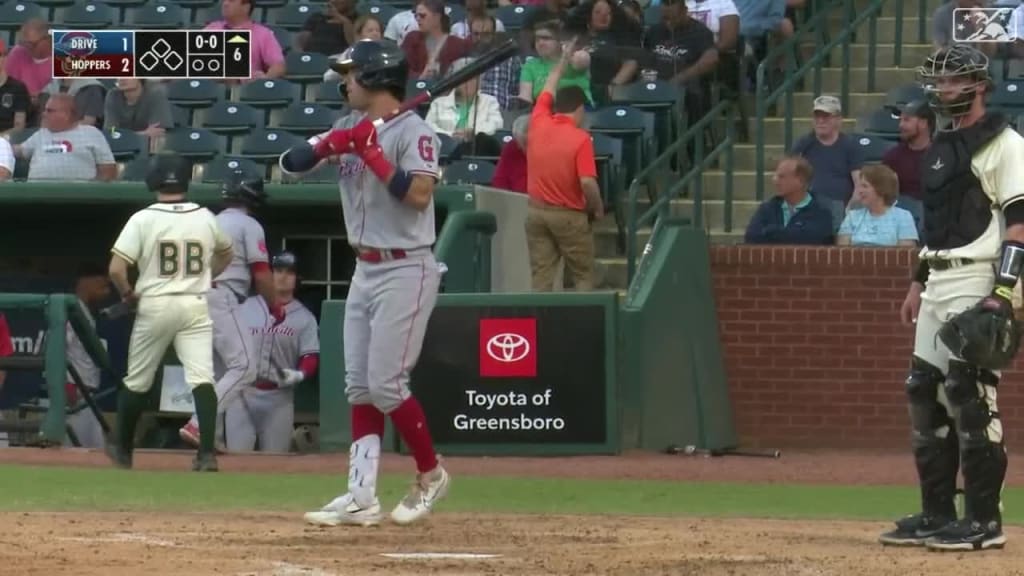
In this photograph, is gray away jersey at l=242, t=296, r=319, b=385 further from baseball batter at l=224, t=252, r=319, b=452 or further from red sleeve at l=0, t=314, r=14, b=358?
red sleeve at l=0, t=314, r=14, b=358

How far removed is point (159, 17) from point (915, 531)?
12075 millimetres

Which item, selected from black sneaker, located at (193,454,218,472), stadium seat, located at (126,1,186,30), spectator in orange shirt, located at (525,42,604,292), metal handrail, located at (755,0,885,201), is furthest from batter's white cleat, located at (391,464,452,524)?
stadium seat, located at (126,1,186,30)

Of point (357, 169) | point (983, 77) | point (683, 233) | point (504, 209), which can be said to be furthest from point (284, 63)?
point (983, 77)

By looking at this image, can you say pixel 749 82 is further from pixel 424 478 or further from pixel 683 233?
pixel 424 478

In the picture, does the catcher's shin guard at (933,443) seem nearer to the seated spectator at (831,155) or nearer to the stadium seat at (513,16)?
the seated spectator at (831,155)

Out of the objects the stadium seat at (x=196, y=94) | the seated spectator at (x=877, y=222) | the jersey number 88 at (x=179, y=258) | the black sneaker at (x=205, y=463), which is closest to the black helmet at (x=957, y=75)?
the jersey number 88 at (x=179, y=258)

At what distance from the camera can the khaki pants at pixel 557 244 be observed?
1360 centimetres

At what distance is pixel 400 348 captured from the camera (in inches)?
325

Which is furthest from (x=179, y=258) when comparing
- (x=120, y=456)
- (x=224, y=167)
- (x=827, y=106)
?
(x=827, y=106)

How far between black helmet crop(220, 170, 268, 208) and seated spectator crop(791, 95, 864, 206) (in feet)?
12.1

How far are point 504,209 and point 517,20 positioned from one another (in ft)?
9.29

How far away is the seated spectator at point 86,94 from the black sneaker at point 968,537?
33.5ft

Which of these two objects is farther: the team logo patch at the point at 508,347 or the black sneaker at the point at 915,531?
the team logo patch at the point at 508,347

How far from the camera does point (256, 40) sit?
17312 mm
